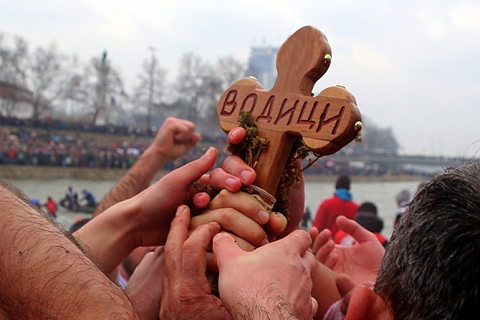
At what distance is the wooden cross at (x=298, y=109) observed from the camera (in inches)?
50.9

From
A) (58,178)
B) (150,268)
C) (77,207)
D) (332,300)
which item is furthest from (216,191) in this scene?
(58,178)

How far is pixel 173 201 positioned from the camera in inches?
60.5

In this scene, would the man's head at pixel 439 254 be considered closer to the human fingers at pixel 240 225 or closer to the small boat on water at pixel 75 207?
the human fingers at pixel 240 225

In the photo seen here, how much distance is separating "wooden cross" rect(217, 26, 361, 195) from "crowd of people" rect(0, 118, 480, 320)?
88 mm

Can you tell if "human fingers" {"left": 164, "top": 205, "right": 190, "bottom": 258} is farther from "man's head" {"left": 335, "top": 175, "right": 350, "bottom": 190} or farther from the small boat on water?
the small boat on water

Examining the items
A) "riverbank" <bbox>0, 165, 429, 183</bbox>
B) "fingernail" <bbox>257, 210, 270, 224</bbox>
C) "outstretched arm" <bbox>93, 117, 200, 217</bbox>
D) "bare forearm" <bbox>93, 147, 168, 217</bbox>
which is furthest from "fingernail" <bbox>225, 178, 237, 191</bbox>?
"riverbank" <bbox>0, 165, 429, 183</bbox>

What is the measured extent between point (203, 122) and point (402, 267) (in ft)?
120

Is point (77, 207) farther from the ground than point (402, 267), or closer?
closer

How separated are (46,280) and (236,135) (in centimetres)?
70

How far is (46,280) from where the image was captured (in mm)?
922

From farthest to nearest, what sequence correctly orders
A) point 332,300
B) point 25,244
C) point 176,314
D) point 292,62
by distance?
point 332,300
point 292,62
point 176,314
point 25,244

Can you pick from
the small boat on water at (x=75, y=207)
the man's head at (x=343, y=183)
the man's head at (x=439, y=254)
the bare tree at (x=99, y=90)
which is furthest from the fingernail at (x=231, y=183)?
the bare tree at (x=99, y=90)

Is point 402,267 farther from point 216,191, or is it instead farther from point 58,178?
point 58,178

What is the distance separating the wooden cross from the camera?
129cm
